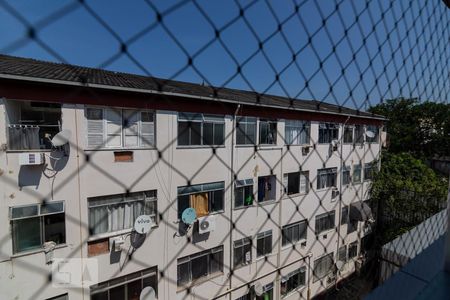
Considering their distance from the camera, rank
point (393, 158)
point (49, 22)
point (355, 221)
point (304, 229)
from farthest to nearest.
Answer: point (393, 158)
point (355, 221)
point (304, 229)
point (49, 22)

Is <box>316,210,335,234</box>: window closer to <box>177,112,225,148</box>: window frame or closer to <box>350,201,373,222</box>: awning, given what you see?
<box>350,201,373,222</box>: awning

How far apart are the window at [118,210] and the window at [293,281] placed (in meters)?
2.93

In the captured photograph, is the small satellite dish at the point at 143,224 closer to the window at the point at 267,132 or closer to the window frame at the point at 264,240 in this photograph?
the window frame at the point at 264,240

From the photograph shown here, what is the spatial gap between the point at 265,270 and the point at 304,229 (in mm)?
1060

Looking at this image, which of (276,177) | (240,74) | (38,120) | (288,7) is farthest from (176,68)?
(276,177)

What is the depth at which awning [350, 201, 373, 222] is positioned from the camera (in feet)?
19.0

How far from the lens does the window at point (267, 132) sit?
3967 mm

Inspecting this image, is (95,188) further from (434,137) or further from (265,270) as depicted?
(434,137)

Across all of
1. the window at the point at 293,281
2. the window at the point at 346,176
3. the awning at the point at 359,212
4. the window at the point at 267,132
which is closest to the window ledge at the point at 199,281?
the window at the point at 293,281

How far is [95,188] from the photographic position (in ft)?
8.79

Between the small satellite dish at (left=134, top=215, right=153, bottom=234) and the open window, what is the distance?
3.87 ft

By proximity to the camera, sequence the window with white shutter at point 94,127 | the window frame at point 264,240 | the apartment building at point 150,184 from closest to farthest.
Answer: the apartment building at point 150,184 < the window with white shutter at point 94,127 < the window frame at point 264,240

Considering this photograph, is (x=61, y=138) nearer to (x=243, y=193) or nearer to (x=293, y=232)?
(x=243, y=193)

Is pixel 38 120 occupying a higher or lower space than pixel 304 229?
higher
